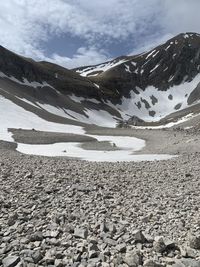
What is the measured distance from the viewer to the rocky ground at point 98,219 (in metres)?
12.3

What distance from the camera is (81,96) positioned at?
177500mm

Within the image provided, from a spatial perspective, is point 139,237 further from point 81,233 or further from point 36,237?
point 36,237

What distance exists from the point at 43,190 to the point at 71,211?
3248 millimetres

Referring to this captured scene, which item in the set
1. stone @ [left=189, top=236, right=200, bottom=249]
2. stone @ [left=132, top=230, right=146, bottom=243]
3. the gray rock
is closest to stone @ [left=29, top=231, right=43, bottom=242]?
stone @ [left=132, top=230, right=146, bottom=243]

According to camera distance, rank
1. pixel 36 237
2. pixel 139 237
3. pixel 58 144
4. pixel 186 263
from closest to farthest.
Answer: pixel 186 263, pixel 139 237, pixel 36 237, pixel 58 144

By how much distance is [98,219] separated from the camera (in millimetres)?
15430

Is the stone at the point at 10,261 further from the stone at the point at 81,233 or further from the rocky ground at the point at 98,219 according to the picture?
the stone at the point at 81,233

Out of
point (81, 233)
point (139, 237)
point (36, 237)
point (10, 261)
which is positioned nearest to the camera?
point (10, 261)

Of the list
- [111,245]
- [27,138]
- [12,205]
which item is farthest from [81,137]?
[111,245]

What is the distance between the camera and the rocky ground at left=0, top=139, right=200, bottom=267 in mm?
12258

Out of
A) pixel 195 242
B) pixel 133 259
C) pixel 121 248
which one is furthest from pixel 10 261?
pixel 195 242

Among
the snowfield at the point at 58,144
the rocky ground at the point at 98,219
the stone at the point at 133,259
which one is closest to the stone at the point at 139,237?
the rocky ground at the point at 98,219

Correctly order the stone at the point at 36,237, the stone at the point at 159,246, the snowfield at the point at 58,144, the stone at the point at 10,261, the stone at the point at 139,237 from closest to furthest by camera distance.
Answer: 1. the stone at the point at 10,261
2. the stone at the point at 159,246
3. the stone at the point at 139,237
4. the stone at the point at 36,237
5. the snowfield at the point at 58,144

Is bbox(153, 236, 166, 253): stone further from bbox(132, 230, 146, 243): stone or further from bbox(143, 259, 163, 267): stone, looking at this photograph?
bbox(143, 259, 163, 267): stone
